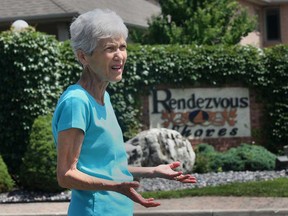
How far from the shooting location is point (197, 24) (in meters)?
19.8

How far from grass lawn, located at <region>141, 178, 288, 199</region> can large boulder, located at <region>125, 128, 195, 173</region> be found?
1.86 metres

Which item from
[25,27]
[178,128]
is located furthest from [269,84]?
[25,27]

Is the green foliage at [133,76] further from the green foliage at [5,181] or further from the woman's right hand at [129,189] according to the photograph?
the woman's right hand at [129,189]

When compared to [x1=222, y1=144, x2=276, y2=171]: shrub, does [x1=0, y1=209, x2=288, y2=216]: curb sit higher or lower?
lower

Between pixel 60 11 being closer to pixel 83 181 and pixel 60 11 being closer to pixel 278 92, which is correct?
pixel 278 92

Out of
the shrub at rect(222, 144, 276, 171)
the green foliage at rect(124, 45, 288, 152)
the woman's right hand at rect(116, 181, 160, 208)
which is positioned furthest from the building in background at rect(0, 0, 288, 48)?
the woman's right hand at rect(116, 181, 160, 208)

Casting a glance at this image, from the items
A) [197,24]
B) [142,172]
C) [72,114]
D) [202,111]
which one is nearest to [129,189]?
[72,114]

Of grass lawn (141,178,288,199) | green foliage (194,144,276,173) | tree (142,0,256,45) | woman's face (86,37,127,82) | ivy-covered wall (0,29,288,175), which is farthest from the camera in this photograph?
tree (142,0,256,45)

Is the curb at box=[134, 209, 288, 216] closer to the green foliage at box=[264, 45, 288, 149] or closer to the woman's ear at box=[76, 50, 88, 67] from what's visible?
the green foliage at box=[264, 45, 288, 149]

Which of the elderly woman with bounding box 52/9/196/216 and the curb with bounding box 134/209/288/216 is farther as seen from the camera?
the curb with bounding box 134/209/288/216

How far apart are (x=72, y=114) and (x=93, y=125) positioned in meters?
0.14

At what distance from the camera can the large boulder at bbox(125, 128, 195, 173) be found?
14.6 metres

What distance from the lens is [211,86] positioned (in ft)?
57.7

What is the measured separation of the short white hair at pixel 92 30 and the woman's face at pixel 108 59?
0.02 metres
